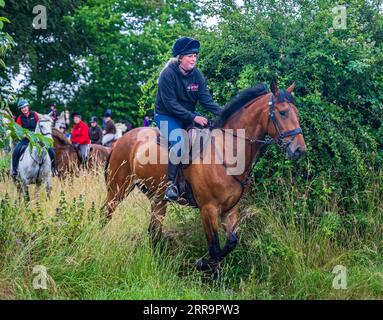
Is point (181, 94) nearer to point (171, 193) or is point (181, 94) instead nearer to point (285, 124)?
point (171, 193)

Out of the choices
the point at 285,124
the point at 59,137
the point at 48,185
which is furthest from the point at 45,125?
the point at 285,124

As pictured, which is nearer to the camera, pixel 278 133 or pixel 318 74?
pixel 278 133

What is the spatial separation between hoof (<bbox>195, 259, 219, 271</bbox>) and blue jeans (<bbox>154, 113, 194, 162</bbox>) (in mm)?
1343

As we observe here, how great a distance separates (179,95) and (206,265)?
7.33 feet

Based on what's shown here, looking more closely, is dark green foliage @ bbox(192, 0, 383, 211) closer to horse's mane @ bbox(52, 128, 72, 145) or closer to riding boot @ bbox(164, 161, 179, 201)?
riding boot @ bbox(164, 161, 179, 201)

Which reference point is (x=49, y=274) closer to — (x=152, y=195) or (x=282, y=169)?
(x=152, y=195)

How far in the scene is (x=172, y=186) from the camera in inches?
336

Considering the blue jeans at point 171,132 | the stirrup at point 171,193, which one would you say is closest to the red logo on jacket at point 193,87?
the blue jeans at point 171,132

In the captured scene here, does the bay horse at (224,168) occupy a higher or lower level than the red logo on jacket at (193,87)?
lower

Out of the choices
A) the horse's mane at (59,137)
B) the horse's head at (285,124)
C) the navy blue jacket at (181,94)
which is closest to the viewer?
the horse's head at (285,124)

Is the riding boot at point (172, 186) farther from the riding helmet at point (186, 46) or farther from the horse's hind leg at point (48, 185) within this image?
the horse's hind leg at point (48, 185)

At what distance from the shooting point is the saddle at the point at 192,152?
852cm

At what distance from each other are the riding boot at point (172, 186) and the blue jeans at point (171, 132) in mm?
191

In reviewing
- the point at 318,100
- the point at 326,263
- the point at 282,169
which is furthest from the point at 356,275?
the point at 318,100
